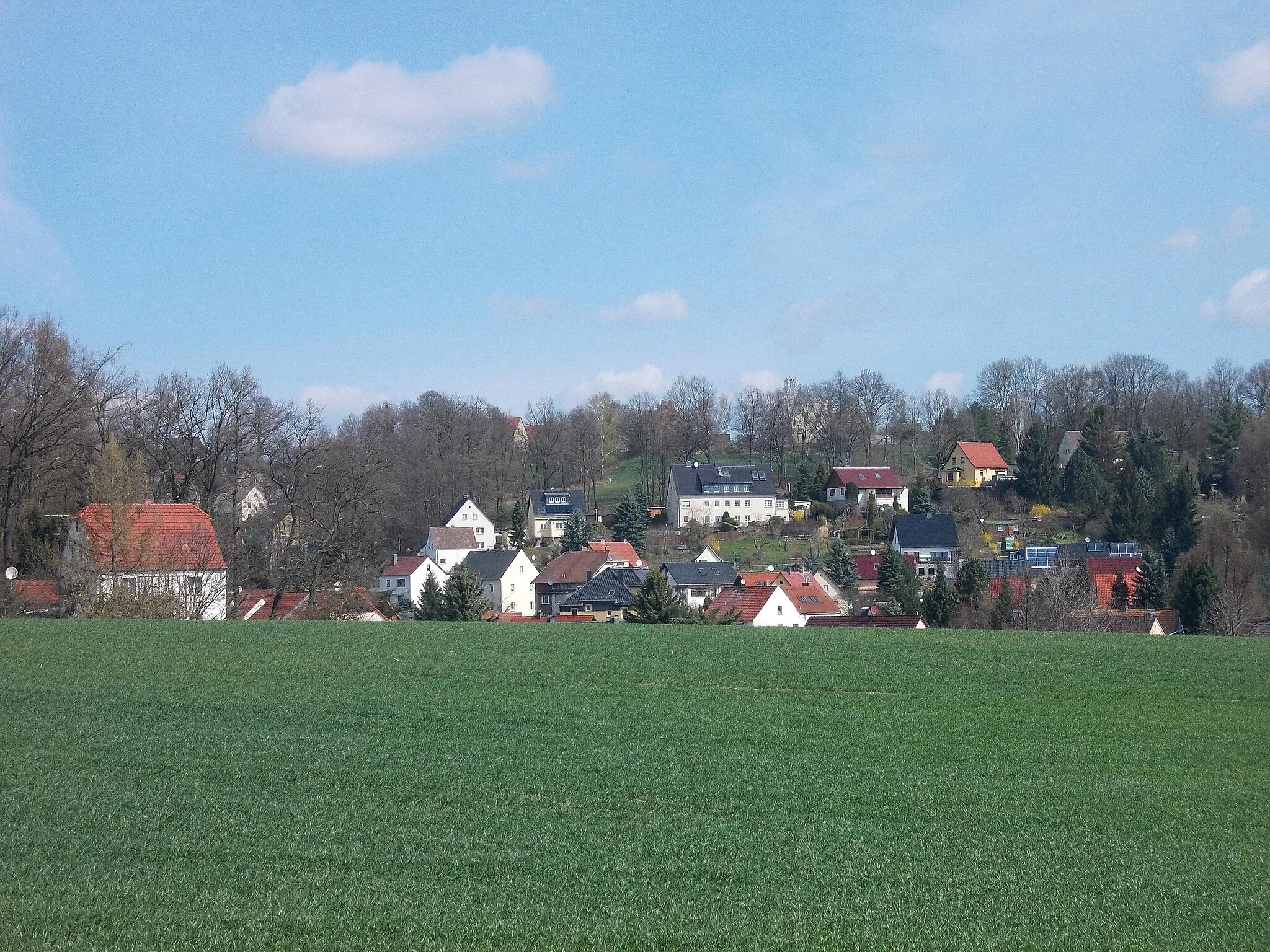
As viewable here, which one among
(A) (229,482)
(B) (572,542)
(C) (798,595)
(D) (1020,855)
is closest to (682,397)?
(B) (572,542)

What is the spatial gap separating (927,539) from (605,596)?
29.4 m

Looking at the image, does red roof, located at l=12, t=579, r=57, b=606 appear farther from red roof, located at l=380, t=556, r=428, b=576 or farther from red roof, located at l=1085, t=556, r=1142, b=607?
red roof, located at l=1085, t=556, r=1142, b=607

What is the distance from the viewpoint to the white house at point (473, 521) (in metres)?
95.1

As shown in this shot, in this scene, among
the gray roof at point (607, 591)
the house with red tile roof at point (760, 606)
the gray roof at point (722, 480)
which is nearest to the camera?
the house with red tile roof at point (760, 606)

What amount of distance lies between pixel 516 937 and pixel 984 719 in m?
11.5

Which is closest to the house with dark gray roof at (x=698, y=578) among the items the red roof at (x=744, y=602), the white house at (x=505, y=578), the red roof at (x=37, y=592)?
the white house at (x=505, y=578)

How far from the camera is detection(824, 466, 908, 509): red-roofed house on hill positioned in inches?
3989

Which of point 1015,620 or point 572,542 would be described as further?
point 572,542

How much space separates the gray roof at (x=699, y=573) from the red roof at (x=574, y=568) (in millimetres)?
7414

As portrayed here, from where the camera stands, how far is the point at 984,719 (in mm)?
17203

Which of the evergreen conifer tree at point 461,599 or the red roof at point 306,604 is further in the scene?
the evergreen conifer tree at point 461,599

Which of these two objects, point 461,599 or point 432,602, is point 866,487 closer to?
point 432,602

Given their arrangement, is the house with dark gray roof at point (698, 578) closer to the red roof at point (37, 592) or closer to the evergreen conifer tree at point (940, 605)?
the evergreen conifer tree at point (940, 605)

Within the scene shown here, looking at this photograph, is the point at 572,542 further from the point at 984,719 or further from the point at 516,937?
the point at 516,937
